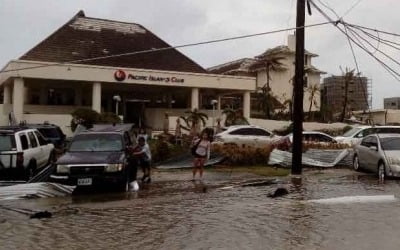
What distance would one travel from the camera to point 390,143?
70.5 ft

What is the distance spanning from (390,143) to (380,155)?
2.36 ft

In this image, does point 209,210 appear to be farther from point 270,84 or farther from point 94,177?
point 270,84

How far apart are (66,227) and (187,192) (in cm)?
629

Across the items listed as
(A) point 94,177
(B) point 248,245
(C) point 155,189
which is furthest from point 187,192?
(B) point 248,245

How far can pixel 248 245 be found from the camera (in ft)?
31.3

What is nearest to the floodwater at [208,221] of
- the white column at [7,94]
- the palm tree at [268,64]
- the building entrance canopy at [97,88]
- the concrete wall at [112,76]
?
the building entrance canopy at [97,88]

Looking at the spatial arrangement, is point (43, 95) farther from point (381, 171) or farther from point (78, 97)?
point (381, 171)

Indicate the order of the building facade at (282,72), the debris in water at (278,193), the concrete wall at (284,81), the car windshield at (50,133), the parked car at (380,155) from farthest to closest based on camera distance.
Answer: the concrete wall at (284,81)
the building facade at (282,72)
the car windshield at (50,133)
the parked car at (380,155)
the debris in water at (278,193)

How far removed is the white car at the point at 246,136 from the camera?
1259 inches

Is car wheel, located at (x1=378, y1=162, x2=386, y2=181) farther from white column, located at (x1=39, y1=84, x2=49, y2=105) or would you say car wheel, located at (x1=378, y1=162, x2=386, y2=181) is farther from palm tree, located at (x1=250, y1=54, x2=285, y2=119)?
palm tree, located at (x1=250, y1=54, x2=285, y2=119)

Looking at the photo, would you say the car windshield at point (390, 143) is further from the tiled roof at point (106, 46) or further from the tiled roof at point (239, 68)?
the tiled roof at point (239, 68)

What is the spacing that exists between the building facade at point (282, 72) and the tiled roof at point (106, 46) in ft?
57.7

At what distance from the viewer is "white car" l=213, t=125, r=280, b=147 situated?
105 ft

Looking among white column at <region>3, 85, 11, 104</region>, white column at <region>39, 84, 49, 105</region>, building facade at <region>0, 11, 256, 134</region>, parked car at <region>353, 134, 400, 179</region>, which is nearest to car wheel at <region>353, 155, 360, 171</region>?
parked car at <region>353, 134, 400, 179</region>
